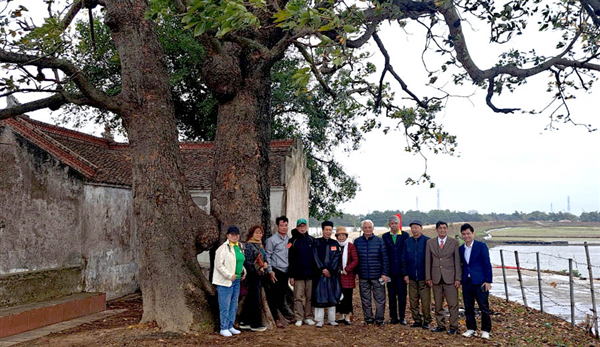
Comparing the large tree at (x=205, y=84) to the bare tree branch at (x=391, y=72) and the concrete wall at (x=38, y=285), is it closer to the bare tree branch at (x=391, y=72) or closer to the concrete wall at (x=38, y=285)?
the bare tree branch at (x=391, y=72)

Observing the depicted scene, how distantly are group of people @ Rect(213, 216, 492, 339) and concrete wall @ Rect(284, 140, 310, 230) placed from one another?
653 centimetres

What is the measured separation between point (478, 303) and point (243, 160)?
14.7 ft

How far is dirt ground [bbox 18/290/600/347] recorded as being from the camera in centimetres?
688

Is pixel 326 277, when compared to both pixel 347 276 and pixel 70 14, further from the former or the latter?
pixel 70 14

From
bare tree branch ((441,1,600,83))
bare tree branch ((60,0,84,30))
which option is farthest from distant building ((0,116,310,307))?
bare tree branch ((441,1,600,83))

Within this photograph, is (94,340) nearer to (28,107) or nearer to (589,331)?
(28,107)

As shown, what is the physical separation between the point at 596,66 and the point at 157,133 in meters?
7.69

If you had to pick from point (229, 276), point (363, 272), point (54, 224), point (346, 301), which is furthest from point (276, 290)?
point (54, 224)

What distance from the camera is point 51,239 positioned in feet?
36.6

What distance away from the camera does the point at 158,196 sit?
7.41m

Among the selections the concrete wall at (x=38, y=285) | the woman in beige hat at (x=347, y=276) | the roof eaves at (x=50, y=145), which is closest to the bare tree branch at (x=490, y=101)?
the woman in beige hat at (x=347, y=276)

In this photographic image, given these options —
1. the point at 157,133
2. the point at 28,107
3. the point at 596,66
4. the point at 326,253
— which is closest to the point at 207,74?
the point at 157,133

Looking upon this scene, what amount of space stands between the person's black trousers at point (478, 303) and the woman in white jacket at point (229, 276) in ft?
12.1

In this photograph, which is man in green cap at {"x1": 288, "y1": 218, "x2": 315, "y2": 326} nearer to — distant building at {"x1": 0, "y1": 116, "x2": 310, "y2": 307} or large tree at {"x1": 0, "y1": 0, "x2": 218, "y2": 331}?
large tree at {"x1": 0, "y1": 0, "x2": 218, "y2": 331}
